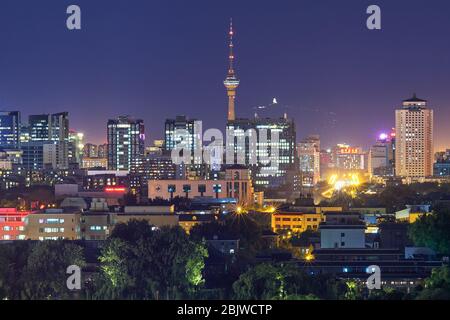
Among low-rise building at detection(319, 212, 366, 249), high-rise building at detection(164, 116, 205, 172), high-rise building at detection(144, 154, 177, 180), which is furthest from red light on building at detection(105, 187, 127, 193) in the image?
low-rise building at detection(319, 212, 366, 249)

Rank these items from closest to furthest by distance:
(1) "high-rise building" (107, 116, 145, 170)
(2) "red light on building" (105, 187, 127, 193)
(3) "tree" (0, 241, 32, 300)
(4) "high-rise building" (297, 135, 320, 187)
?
(3) "tree" (0, 241, 32, 300), (2) "red light on building" (105, 187, 127, 193), (1) "high-rise building" (107, 116, 145, 170), (4) "high-rise building" (297, 135, 320, 187)

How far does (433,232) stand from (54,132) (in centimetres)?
4254

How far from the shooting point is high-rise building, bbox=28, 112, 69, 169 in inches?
2576

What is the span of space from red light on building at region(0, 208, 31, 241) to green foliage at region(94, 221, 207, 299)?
8.34m

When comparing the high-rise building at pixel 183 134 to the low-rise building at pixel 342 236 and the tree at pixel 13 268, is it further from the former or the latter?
the tree at pixel 13 268

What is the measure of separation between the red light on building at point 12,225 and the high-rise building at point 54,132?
3229 centimetres

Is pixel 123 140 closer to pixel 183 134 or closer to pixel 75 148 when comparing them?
pixel 183 134

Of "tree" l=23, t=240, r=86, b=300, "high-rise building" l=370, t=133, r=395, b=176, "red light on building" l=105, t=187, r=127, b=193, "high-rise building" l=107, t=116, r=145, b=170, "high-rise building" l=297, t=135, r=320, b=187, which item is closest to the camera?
"tree" l=23, t=240, r=86, b=300

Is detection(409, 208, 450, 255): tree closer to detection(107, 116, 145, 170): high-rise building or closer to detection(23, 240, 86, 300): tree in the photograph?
detection(23, 240, 86, 300): tree

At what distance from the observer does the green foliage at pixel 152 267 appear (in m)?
19.8

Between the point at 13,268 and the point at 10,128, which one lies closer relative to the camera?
the point at 13,268

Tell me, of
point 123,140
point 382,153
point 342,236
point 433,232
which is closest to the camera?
point 433,232

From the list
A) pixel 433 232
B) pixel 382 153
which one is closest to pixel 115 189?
pixel 433 232

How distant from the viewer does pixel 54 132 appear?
66312 mm
